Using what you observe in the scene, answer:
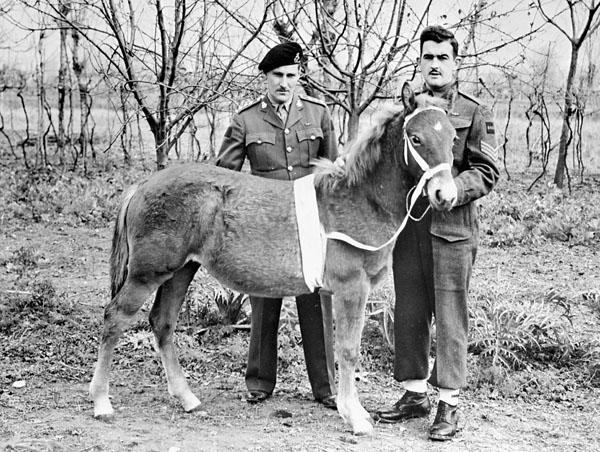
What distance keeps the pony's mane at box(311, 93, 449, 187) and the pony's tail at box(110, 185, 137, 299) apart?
4.26 ft

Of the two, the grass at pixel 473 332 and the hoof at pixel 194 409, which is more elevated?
the grass at pixel 473 332

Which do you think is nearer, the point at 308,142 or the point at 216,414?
the point at 216,414

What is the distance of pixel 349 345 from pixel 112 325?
1545 mm

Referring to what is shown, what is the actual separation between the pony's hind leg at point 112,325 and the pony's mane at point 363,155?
1352mm

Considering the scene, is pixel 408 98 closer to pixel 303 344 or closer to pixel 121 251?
pixel 303 344

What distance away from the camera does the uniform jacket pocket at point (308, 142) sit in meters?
5.01

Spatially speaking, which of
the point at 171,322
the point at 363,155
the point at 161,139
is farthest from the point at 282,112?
the point at 171,322

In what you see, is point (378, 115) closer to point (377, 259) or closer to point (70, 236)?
point (377, 259)

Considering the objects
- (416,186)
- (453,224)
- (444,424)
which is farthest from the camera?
(444,424)

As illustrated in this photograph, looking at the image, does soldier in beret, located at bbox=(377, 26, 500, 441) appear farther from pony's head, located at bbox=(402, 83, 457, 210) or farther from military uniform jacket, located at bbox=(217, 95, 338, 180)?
military uniform jacket, located at bbox=(217, 95, 338, 180)

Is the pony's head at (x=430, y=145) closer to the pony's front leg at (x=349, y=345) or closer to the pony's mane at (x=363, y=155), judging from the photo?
the pony's mane at (x=363, y=155)

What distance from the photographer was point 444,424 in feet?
15.1

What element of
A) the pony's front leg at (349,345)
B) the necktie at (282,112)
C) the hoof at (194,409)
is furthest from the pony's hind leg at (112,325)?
the necktie at (282,112)

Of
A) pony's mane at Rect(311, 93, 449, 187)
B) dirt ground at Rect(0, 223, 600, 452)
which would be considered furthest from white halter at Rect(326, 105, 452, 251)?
dirt ground at Rect(0, 223, 600, 452)
